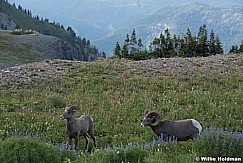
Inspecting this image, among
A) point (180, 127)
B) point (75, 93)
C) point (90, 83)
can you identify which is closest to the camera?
point (180, 127)

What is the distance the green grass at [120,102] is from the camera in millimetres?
11391

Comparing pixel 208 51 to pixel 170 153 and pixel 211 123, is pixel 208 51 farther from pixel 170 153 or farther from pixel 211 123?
pixel 170 153

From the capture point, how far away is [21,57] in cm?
5247

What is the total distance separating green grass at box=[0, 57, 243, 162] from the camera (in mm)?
11391

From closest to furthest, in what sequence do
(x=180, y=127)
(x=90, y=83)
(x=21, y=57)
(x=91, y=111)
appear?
(x=180, y=127) < (x=91, y=111) < (x=90, y=83) < (x=21, y=57)

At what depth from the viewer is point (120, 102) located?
14.7 metres

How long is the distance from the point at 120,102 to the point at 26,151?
7.74 meters

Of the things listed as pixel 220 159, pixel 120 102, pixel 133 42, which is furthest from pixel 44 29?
pixel 220 159

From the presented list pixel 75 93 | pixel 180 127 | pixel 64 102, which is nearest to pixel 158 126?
pixel 180 127

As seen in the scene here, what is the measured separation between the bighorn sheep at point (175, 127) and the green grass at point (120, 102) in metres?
0.28

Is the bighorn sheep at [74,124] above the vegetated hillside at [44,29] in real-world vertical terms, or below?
below

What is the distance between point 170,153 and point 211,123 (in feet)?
14.1

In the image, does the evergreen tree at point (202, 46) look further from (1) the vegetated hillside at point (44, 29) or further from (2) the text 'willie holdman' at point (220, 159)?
(1) the vegetated hillside at point (44, 29)

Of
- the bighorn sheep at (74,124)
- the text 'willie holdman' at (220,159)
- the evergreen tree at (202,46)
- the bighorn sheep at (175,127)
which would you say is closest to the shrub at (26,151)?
the bighorn sheep at (74,124)
